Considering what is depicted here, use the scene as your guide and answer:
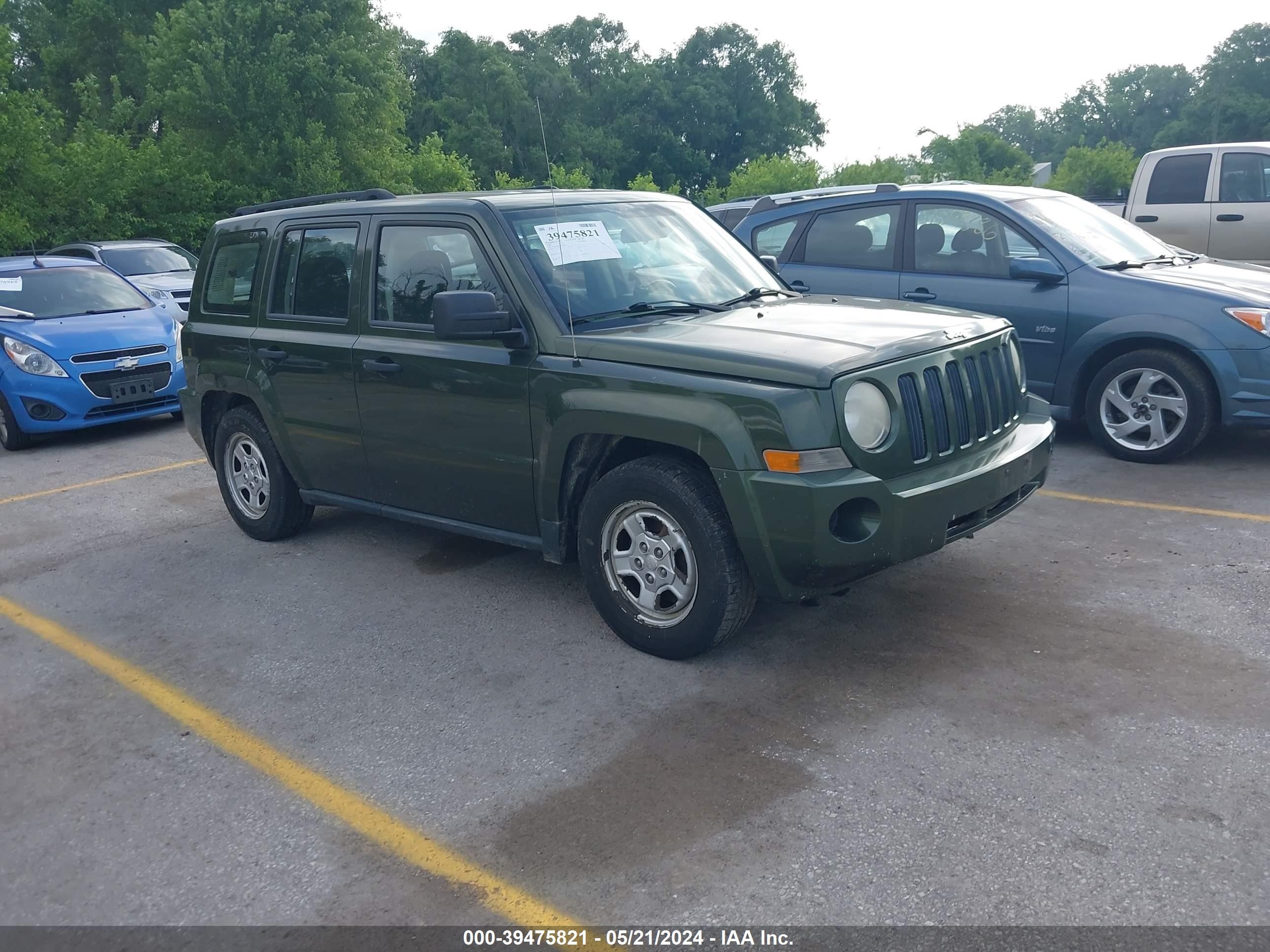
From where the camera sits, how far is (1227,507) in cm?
611

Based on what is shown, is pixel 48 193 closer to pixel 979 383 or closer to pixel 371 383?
pixel 371 383

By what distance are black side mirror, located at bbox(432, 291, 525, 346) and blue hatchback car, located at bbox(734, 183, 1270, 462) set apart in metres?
3.52

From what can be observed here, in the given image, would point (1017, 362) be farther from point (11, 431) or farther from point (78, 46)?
point (78, 46)

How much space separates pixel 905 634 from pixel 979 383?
1.08 meters

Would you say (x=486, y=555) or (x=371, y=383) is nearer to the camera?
(x=371, y=383)

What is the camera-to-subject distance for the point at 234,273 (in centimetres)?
643

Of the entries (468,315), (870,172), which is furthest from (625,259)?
(870,172)

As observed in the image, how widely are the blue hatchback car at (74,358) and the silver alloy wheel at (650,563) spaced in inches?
248

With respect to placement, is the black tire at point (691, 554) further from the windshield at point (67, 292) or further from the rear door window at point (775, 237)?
the windshield at point (67, 292)

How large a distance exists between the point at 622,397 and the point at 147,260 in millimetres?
14346

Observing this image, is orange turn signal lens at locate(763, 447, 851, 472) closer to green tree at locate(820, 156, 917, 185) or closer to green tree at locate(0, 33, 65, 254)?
green tree at locate(0, 33, 65, 254)

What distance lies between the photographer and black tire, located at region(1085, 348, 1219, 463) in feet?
22.5

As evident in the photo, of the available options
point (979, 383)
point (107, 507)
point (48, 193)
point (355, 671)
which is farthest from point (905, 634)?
point (48, 193)

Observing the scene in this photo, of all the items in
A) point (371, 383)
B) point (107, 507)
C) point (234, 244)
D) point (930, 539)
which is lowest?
point (107, 507)
